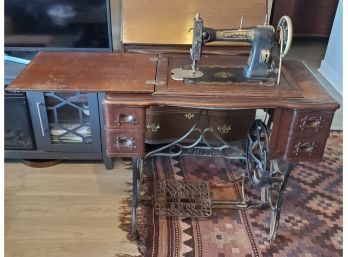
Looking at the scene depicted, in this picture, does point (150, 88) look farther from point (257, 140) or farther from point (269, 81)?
point (257, 140)

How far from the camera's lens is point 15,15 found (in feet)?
5.91

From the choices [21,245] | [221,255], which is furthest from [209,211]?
[21,245]

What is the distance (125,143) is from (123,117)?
0.34 ft

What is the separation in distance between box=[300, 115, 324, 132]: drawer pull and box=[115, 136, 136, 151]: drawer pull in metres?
0.61

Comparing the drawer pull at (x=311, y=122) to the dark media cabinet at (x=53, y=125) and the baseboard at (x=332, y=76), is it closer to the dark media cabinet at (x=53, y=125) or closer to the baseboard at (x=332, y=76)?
the dark media cabinet at (x=53, y=125)

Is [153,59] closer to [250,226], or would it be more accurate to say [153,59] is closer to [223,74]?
[223,74]

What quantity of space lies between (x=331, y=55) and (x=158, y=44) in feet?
7.27

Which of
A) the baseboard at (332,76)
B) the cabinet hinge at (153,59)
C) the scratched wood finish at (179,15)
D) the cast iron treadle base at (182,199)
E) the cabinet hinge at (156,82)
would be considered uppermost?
the scratched wood finish at (179,15)

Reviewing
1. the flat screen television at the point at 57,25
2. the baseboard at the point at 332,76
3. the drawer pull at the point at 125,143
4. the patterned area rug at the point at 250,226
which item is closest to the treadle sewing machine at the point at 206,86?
the drawer pull at the point at 125,143

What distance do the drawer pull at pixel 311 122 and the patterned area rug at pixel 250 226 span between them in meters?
0.64

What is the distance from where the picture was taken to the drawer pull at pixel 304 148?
1235 millimetres

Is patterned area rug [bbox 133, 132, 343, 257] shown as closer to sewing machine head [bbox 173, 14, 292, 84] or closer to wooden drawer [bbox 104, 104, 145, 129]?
wooden drawer [bbox 104, 104, 145, 129]

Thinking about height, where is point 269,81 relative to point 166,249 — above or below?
above

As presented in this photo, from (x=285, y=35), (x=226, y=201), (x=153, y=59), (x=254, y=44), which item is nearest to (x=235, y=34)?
(x=254, y=44)
